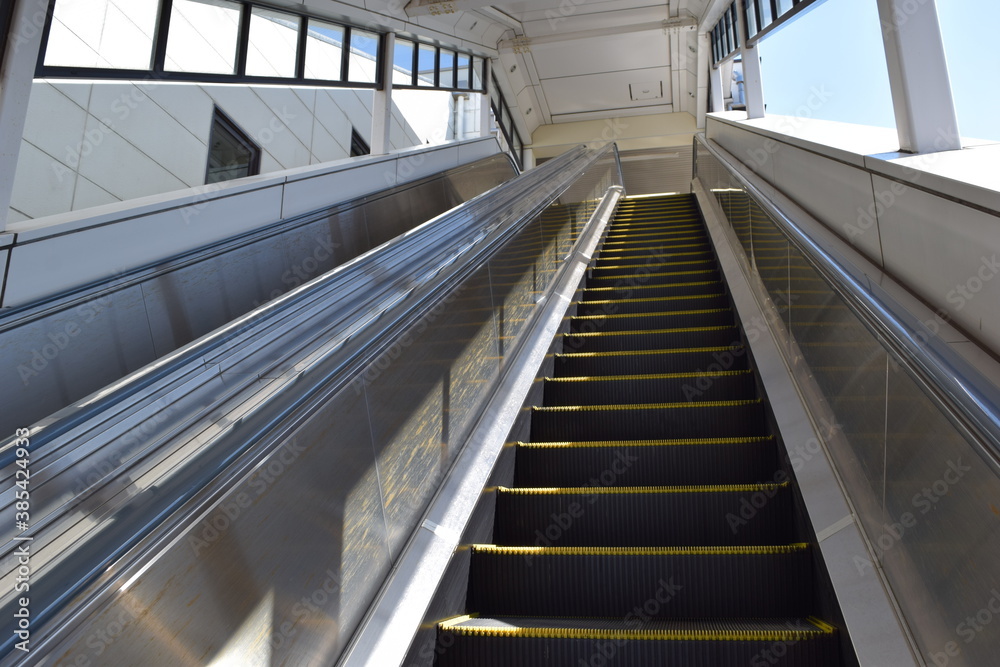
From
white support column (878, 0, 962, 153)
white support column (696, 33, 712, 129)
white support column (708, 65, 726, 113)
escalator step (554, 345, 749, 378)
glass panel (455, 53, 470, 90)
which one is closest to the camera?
white support column (878, 0, 962, 153)

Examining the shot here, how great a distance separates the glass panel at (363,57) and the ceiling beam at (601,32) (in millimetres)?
6243

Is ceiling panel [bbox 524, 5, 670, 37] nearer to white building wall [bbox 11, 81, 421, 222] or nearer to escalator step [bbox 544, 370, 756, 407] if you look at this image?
white building wall [bbox 11, 81, 421, 222]

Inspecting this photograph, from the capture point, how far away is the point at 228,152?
731 cm

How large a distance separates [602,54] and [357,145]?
6510mm

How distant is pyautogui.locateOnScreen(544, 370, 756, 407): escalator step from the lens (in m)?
3.18

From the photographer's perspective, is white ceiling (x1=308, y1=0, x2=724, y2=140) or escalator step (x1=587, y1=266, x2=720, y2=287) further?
white ceiling (x1=308, y1=0, x2=724, y2=140)

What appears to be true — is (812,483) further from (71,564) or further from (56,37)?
(56,37)

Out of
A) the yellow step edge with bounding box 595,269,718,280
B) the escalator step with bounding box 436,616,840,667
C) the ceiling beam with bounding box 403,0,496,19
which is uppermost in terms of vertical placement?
the ceiling beam with bounding box 403,0,496,19

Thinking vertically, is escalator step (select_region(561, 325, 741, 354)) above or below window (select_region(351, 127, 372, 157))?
below

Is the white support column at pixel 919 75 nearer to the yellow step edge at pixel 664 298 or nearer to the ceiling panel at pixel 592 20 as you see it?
the yellow step edge at pixel 664 298

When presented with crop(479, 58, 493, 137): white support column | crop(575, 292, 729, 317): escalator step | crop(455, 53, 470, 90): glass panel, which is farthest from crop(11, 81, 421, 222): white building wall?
crop(575, 292, 729, 317): escalator step

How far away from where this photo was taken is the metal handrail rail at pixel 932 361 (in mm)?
1065

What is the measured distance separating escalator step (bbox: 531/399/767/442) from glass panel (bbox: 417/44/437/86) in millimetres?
6974

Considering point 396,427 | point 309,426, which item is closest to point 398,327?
point 396,427
